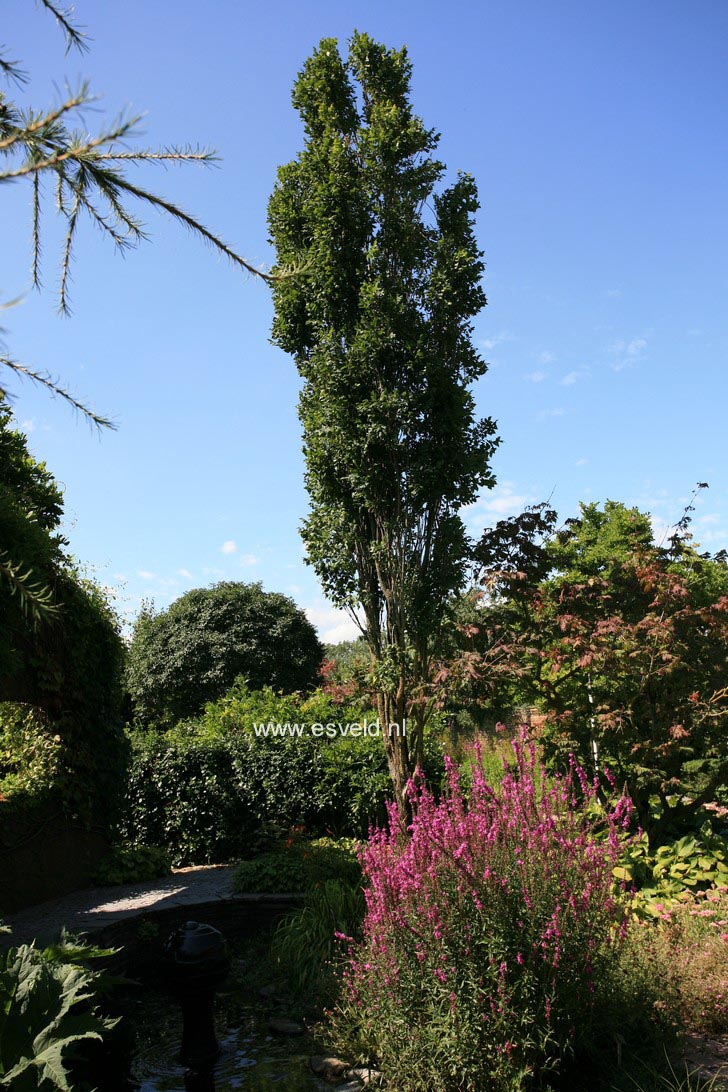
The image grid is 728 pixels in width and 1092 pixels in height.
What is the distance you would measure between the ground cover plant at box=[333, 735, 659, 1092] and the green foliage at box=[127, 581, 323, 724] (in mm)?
17250

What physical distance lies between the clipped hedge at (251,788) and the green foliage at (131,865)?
32.5 inches

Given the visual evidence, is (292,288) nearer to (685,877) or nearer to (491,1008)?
(685,877)

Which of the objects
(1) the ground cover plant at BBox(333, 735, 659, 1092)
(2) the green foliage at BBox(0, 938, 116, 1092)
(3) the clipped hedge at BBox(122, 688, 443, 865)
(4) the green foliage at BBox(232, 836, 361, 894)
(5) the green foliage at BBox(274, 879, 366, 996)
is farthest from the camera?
(3) the clipped hedge at BBox(122, 688, 443, 865)

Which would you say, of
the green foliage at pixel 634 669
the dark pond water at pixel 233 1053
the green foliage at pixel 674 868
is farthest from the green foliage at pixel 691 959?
the dark pond water at pixel 233 1053

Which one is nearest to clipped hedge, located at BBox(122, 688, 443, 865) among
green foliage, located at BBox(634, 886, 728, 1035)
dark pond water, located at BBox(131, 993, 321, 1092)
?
dark pond water, located at BBox(131, 993, 321, 1092)

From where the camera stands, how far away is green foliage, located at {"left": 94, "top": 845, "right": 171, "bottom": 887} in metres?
7.63

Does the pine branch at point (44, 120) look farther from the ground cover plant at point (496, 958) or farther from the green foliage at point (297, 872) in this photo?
the green foliage at point (297, 872)

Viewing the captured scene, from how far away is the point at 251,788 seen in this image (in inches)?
344

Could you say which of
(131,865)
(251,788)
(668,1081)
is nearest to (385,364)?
(251,788)

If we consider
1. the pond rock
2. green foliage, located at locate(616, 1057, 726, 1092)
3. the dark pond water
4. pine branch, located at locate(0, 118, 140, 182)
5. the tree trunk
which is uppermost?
pine branch, located at locate(0, 118, 140, 182)

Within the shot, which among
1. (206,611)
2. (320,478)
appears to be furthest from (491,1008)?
(206,611)

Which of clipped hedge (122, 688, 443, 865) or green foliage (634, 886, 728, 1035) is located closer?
green foliage (634, 886, 728, 1035)

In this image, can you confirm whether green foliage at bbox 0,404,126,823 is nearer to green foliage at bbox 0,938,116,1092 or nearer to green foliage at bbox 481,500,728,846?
green foliage at bbox 481,500,728,846

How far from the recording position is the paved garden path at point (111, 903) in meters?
5.91
